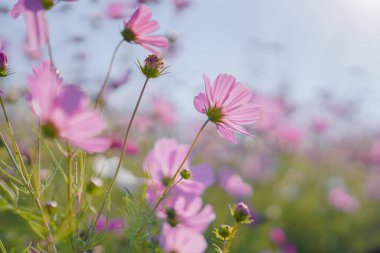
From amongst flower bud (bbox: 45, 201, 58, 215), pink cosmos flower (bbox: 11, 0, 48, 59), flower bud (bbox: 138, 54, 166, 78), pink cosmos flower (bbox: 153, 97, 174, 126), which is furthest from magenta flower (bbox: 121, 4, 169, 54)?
pink cosmos flower (bbox: 153, 97, 174, 126)

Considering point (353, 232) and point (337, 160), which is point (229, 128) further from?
point (337, 160)

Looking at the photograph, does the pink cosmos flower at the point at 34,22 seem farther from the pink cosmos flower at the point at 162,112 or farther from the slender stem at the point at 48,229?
the pink cosmos flower at the point at 162,112

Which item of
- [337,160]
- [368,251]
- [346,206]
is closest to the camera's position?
[368,251]

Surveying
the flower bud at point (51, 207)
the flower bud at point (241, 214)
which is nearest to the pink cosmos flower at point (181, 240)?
the flower bud at point (241, 214)

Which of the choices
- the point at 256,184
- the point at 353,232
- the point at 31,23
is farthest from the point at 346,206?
the point at 31,23

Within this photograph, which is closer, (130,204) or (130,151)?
(130,204)

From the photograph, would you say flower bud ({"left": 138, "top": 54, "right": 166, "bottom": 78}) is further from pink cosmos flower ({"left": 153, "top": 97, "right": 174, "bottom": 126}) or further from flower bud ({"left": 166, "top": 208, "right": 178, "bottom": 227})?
pink cosmos flower ({"left": 153, "top": 97, "right": 174, "bottom": 126})

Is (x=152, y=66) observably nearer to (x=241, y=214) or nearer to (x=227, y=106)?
(x=227, y=106)

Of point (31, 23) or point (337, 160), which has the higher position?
point (31, 23)
